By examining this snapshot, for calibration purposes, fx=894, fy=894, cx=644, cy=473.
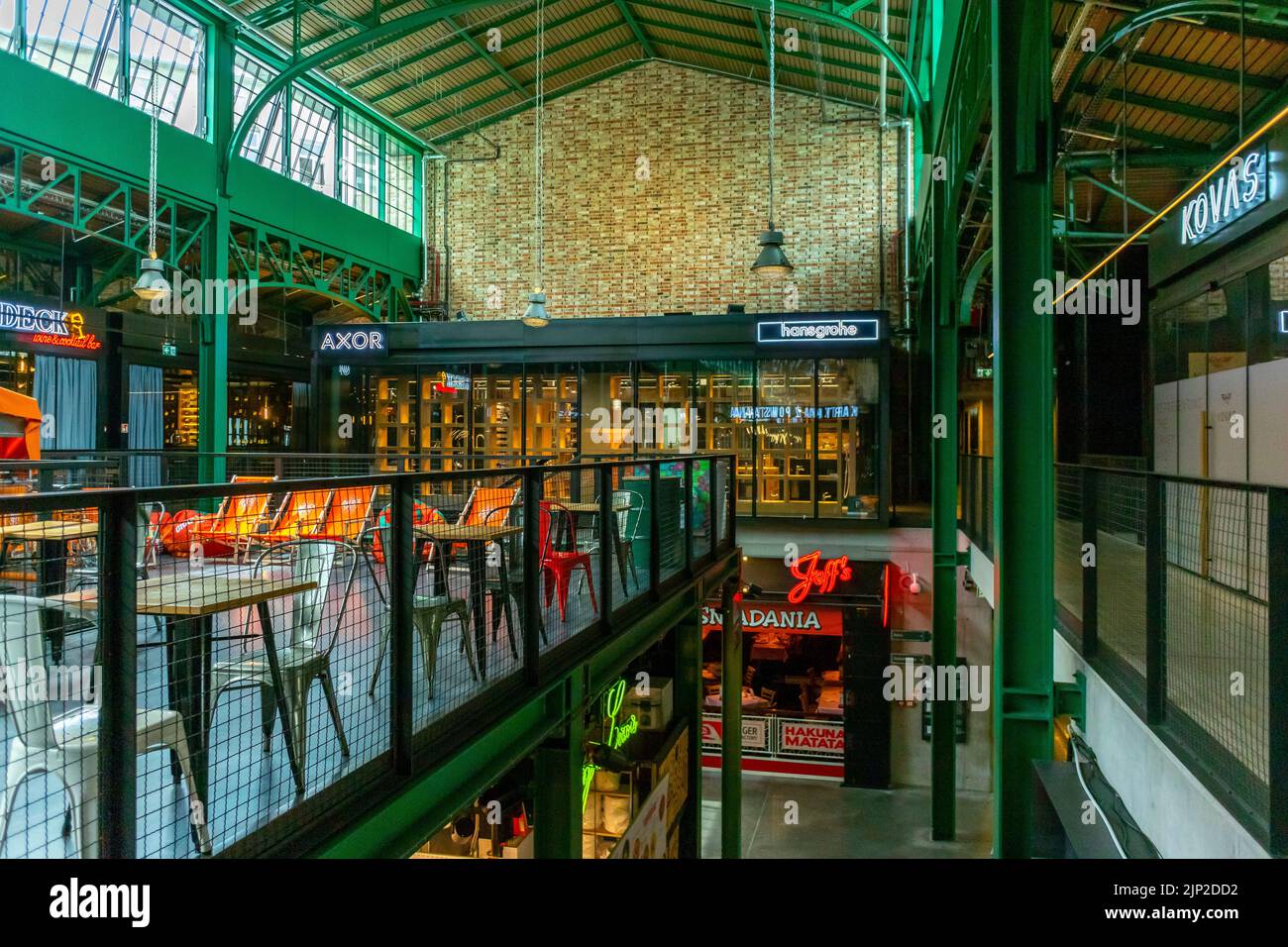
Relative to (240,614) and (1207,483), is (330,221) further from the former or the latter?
(1207,483)

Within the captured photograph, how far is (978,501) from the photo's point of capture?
12430 millimetres

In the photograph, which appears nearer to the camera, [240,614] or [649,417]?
[240,614]

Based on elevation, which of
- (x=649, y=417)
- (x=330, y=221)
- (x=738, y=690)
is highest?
(x=330, y=221)

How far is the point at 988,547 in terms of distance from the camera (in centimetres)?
1079

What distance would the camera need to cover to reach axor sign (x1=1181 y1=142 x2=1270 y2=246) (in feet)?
19.8

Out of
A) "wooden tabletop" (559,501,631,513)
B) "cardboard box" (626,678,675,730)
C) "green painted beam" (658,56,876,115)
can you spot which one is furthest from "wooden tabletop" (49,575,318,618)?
"green painted beam" (658,56,876,115)

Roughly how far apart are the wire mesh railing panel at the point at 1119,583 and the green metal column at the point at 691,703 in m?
3.81

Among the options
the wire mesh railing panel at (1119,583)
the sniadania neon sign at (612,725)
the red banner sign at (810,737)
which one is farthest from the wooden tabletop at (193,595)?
the red banner sign at (810,737)

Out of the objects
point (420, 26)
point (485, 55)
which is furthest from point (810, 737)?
point (485, 55)

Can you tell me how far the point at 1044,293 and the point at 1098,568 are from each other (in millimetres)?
1929
